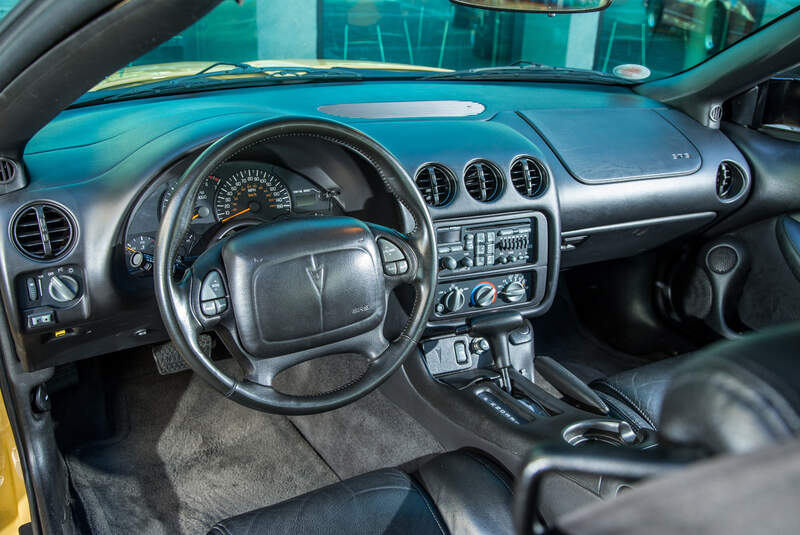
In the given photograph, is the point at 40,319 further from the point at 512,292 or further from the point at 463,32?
the point at 463,32

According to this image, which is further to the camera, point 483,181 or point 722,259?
point 722,259

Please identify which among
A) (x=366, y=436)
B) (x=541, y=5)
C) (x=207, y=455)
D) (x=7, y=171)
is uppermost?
(x=541, y=5)

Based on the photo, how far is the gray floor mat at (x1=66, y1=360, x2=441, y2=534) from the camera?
92.5 inches

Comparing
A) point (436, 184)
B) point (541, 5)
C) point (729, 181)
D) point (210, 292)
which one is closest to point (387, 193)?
point (436, 184)

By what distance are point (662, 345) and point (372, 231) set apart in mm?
1854

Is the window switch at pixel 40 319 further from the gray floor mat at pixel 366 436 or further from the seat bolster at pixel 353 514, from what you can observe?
the gray floor mat at pixel 366 436

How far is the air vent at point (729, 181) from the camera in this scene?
2.68m

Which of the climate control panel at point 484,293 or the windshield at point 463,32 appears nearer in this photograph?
the climate control panel at point 484,293

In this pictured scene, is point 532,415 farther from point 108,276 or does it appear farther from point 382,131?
point 108,276

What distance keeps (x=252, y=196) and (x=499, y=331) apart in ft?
2.90

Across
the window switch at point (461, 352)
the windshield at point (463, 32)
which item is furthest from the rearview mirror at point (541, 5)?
the windshield at point (463, 32)

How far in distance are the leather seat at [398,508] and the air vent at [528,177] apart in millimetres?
848

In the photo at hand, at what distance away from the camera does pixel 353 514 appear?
65.8 inches

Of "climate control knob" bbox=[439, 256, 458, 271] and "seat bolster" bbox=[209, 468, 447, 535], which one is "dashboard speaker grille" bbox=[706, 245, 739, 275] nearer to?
"climate control knob" bbox=[439, 256, 458, 271]
